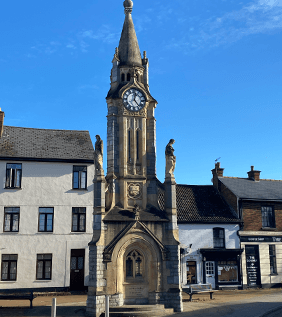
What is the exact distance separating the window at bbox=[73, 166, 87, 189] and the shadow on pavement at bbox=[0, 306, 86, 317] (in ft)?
33.7

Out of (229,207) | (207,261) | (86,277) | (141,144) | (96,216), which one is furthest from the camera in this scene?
(229,207)

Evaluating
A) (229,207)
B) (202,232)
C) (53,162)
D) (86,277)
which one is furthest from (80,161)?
(229,207)

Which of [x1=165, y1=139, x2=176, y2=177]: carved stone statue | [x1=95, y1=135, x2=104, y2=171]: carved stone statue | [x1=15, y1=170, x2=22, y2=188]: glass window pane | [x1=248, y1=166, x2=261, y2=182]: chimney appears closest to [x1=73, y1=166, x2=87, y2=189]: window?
[x1=15, y1=170, x2=22, y2=188]: glass window pane

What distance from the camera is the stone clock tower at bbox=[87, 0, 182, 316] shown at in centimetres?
1942

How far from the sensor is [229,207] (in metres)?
33.3

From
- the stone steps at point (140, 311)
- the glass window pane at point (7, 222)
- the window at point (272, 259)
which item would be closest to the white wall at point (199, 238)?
the window at point (272, 259)

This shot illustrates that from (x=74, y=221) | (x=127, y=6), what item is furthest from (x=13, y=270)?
(x=127, y=6)

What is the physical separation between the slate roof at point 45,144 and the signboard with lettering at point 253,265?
15537 mm

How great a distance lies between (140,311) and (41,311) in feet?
18.4

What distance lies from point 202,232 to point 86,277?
33.4 feet

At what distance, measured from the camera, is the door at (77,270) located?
2791 centimetres

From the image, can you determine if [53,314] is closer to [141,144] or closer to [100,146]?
[100,146]

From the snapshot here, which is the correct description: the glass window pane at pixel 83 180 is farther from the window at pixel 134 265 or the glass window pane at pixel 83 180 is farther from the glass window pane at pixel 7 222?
the window at pixel 134 265

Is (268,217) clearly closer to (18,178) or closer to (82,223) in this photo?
(82,223)
